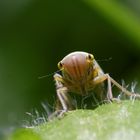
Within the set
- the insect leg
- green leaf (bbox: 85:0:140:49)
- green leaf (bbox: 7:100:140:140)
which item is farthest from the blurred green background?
green leaf (bbox: 7:100:140:140)

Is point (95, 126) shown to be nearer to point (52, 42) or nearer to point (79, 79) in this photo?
point (79, 79)

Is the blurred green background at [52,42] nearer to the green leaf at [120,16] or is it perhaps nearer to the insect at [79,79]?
the green leaf at [120,16]

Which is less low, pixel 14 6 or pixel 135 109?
pixel 14 6

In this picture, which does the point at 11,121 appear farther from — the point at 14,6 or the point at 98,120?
the point at 98,120

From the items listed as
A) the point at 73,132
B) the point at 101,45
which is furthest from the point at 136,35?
the point at 73,132

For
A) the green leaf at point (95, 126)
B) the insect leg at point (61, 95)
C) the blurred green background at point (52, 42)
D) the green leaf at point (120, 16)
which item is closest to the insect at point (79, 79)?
the insect leg at point (61, 95)

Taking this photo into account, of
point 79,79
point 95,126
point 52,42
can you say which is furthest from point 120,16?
point 95,126
